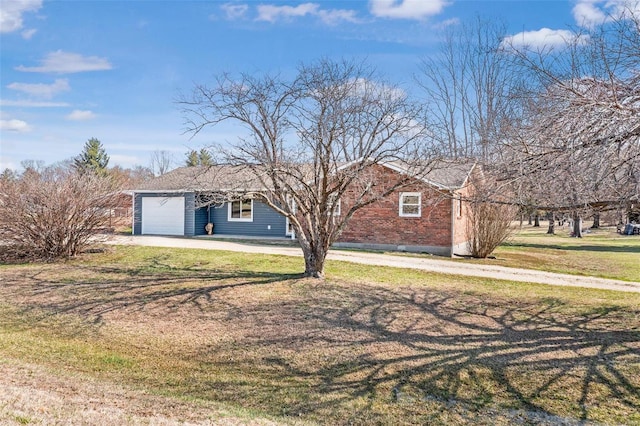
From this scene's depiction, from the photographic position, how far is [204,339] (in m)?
7.21

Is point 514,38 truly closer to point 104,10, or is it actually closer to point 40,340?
point 40,340

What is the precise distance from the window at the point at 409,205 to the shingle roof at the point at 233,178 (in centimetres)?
101

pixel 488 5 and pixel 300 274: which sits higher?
pixel 488 5

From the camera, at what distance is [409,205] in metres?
17.3

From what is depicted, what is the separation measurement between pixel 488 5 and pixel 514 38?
26.1ft

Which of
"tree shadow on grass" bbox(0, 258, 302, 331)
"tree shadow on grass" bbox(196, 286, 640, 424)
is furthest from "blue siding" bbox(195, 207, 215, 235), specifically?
"tree shadow on grass" bbox(196, 286, 640, 424)

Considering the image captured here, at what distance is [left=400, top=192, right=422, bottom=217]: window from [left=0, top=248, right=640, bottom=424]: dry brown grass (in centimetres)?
646

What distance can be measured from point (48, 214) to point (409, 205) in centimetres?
1218

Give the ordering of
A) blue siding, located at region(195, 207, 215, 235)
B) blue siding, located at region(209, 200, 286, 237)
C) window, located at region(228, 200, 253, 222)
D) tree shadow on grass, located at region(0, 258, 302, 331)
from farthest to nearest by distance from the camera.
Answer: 1. blue siding, located at region(195, 207, 215, 235)
2. window, located at region(228, 200, 253, 222)
3. blue siding, located at region(209, 200, 286, 237)
4. tree shadow on grass, located at region(0, 258, 302, 331)

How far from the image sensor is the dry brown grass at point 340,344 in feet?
16.4

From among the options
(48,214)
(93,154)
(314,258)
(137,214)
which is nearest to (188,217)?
(137,214)

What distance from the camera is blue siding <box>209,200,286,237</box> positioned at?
2062cm

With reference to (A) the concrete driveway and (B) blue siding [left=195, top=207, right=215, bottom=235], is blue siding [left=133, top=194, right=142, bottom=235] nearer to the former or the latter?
(B) blue siding [left=195, top=207, right=215, bottom=235]

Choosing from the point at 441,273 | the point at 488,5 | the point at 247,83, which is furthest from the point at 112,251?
the point at 488,5
